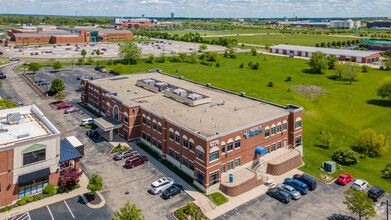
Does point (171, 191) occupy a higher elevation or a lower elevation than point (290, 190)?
higher

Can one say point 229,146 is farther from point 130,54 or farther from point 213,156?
point 130,54

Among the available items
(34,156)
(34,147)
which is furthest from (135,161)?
(34,147)

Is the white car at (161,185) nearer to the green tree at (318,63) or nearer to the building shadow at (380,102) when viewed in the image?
the building shadow at (380,102)

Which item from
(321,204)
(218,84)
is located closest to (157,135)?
(321,204)

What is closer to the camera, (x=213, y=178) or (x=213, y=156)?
(x=213, y=156)

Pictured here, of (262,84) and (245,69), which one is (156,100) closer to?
(262,84)

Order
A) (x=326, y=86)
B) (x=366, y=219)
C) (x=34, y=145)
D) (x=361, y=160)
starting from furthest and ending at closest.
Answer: (x=326, y=86) < (x=361, y=160) < (x=34, y=145) < (x=366, y=219)

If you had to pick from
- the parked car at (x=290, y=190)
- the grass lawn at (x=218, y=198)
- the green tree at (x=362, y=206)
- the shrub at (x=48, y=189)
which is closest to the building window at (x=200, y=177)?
the grass lawn at (x=218, y=198)

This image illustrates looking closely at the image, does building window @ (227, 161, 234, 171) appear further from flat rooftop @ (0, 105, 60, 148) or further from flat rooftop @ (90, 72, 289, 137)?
flat rooftop @ (0, 105, 60, 148)
